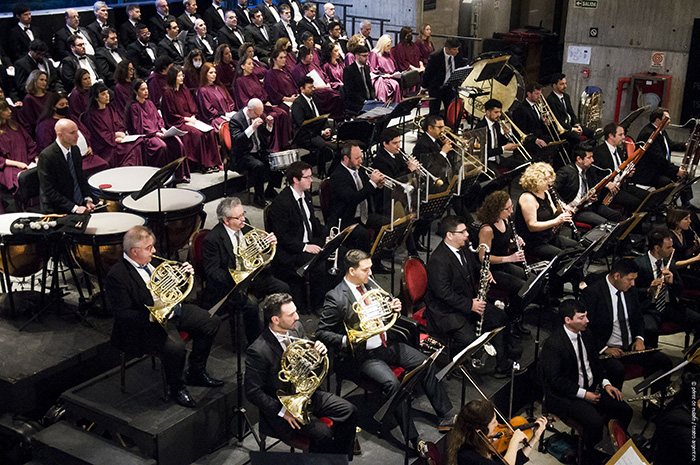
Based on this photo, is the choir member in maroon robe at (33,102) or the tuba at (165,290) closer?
the tuba at (165,290)

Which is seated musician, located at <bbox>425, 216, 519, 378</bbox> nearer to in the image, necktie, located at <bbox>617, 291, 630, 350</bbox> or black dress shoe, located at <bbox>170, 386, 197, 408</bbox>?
necktie, located at <bbox>617, 291, 630, 350</bbox>

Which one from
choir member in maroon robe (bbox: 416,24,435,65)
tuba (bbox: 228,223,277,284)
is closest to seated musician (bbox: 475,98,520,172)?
tuba (bbox: 228,223,277,284)

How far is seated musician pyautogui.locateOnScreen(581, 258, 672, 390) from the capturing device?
6.36 m

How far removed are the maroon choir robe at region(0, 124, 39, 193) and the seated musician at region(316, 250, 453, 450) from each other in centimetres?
397

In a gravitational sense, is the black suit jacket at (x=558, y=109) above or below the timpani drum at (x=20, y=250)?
above

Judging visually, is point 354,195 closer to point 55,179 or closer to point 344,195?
point 344,195

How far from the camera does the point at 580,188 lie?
27.8 ft

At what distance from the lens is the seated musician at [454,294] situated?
6086 mm

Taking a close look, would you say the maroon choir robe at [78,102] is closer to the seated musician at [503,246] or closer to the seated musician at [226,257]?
the seated musician at [226,257]

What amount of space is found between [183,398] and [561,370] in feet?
8.76

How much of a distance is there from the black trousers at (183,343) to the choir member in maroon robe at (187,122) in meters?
4.13

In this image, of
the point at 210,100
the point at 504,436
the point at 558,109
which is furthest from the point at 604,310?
the point at 210,100

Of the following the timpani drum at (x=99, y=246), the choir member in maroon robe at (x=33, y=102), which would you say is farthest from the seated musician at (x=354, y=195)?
the choir member in maroon robe at (x=33, y=102)

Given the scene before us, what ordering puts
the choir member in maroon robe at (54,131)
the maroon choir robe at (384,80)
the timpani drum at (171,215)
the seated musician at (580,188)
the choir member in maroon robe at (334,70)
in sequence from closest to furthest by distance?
the timpani drum at (171,215) → the choir member in maroon robe at (54,131) → the seated musician at (580,188) → the maroon choir robe at (384,80) → the choir member in maroon robe at (334,70)
